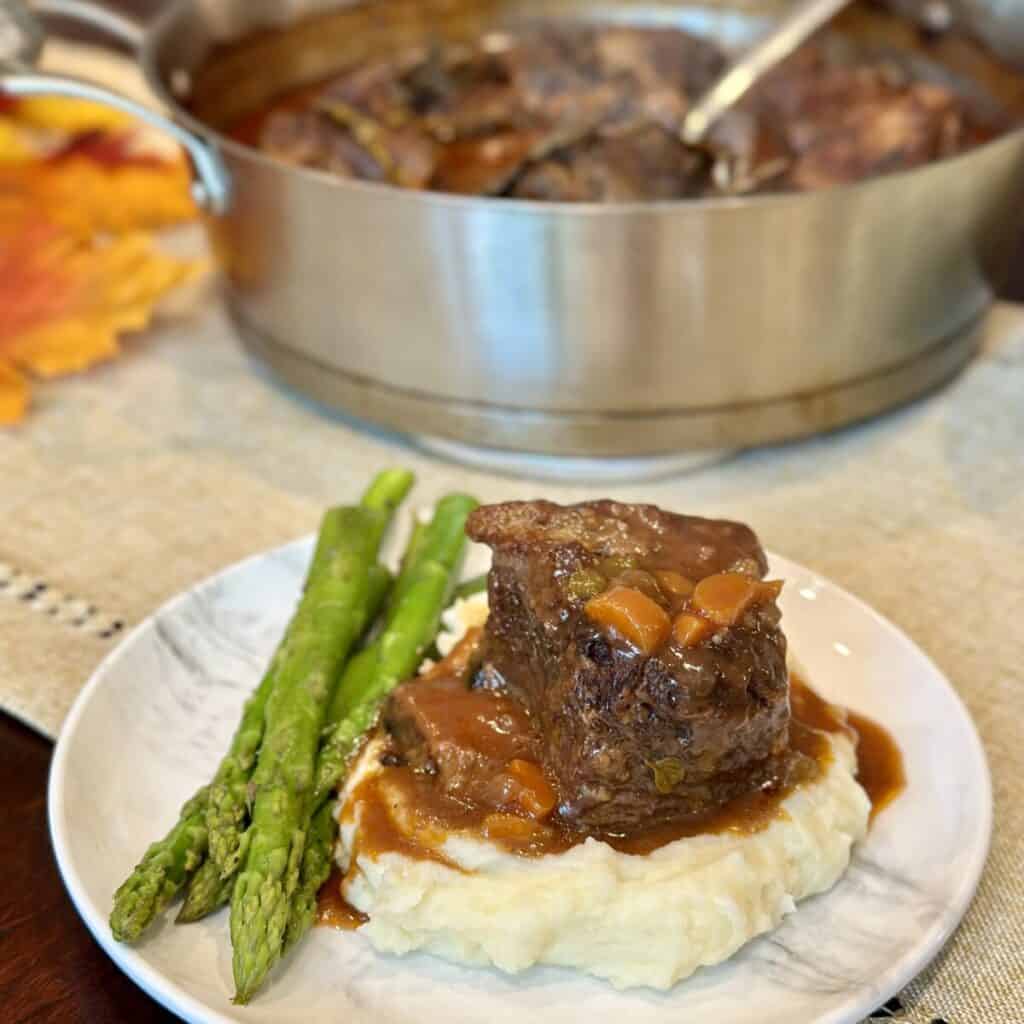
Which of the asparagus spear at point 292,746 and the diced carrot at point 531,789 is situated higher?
the diced carrot at point 531,789

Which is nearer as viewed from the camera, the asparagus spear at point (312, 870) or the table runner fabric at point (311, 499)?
the asparagus spear at point (312, 870)

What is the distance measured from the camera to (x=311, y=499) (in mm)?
2693

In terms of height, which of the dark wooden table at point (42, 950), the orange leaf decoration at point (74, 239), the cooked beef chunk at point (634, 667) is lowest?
the orange leaf decoration at point (74, 239)

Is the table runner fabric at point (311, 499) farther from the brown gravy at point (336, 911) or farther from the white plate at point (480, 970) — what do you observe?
the brown gravy at point (336, 911)

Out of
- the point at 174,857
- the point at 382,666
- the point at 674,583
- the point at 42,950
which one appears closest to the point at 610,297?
the point at 382,666

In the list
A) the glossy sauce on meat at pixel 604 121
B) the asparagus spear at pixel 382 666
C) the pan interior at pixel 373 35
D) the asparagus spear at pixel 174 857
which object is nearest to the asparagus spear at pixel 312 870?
the asparagus spear at pixel 382 666

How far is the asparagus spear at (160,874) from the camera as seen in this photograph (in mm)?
1479

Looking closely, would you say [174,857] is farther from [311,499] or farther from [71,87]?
[71,87]

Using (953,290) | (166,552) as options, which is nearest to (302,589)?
(166,552)

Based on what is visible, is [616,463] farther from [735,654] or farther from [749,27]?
[749,27]

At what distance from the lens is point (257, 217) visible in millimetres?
2648

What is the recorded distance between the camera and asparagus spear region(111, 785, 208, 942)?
1.48 m

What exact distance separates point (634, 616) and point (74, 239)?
94.2 inches

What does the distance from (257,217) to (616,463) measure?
0.88m
